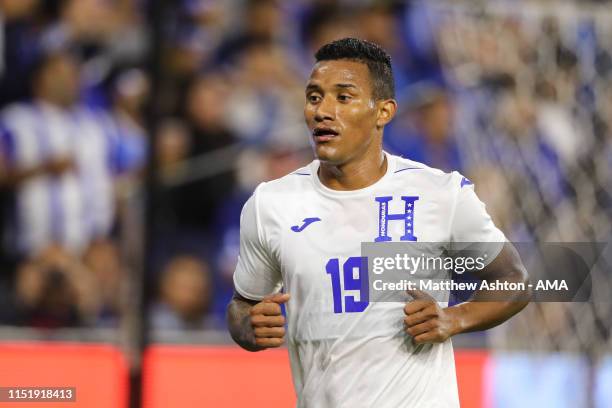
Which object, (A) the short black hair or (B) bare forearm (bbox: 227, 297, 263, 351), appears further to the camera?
(A) the short black hair

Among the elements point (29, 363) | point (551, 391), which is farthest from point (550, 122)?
point (29, 363)

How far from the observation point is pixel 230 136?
18.0 ft

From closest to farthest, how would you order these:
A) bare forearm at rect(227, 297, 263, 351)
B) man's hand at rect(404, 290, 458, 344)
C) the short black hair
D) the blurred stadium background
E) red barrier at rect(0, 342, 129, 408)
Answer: man's hand at rect(404, 290, 458, 344), bare forearm at rect(227, 297, 263, 351), the short black hair, red barrier at rect(0, 342, 129, 408), the blurred stadium background

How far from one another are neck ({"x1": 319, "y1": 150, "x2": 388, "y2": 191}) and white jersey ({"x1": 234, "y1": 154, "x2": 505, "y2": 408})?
0.02m

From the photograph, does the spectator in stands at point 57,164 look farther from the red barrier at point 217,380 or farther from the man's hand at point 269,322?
the man's hand at point 269,322

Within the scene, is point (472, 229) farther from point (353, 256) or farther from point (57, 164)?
point (57, 164)

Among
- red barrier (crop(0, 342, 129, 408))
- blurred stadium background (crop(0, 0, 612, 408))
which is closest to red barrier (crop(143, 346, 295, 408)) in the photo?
red barrier (crop(0, 342, 129, 408))

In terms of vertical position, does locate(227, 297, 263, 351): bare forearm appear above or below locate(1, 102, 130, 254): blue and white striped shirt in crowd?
below

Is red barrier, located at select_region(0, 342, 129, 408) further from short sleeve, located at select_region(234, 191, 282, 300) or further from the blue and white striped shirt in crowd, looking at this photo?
the blue and white striped shirt in crowd

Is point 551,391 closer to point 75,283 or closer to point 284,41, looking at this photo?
point 75,283

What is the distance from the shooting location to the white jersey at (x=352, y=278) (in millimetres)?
2369

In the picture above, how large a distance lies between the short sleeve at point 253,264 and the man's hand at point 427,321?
395 mm

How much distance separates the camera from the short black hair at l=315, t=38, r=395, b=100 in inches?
97.7

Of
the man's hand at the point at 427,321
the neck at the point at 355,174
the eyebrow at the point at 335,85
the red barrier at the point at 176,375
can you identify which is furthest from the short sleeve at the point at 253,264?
the red barrier at the point at 176,375
